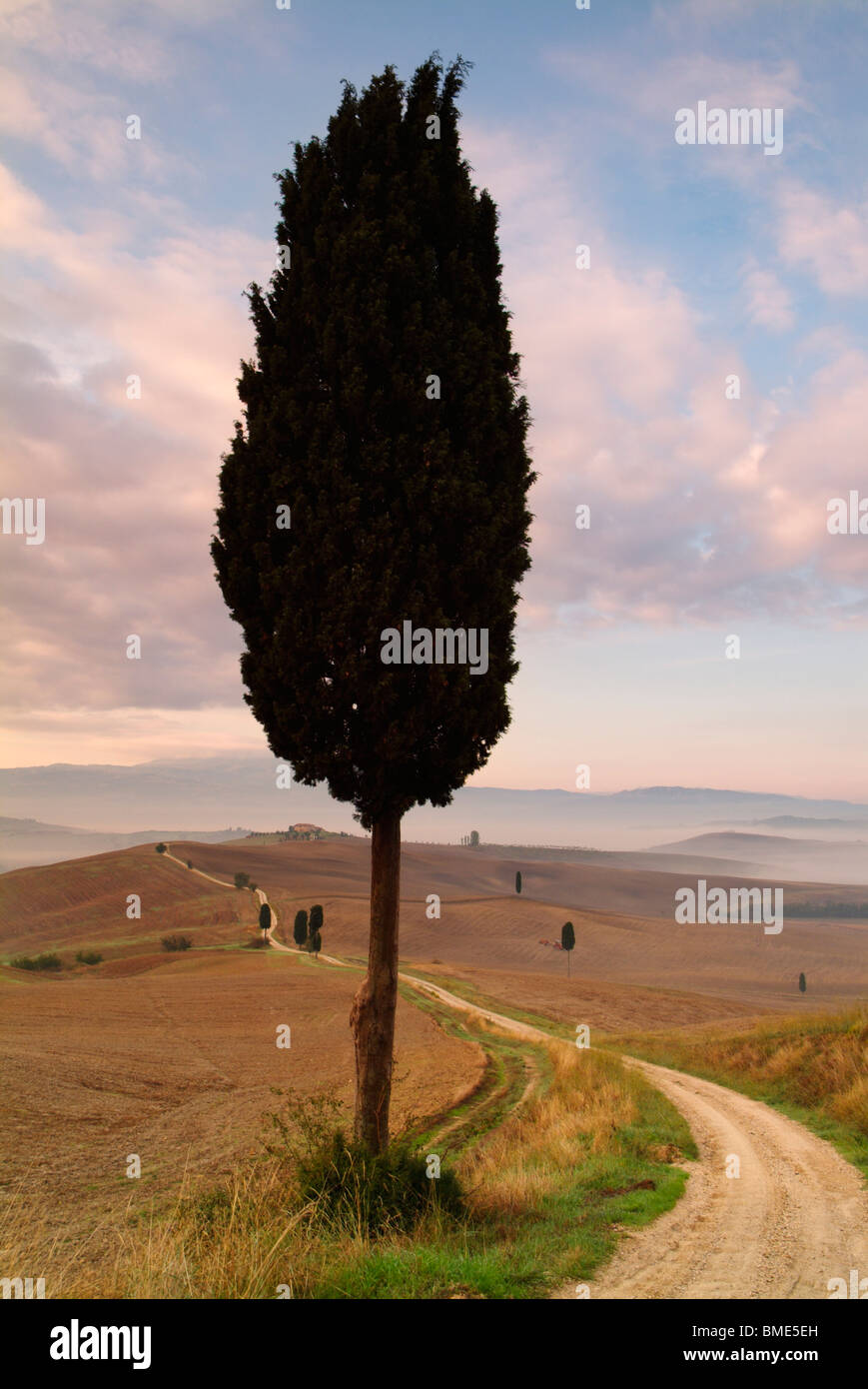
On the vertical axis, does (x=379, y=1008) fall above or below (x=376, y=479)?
below

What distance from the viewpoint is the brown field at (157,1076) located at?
602 inches

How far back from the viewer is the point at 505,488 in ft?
37.0

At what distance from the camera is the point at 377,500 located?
10594 mm

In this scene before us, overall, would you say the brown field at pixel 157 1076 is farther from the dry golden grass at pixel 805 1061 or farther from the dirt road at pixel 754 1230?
the dry golden grass at pixel 805 1061

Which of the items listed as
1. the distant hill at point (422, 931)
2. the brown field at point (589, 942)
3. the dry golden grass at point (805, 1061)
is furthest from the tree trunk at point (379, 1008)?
the distant hill at point (422, 931)

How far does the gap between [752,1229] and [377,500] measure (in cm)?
990

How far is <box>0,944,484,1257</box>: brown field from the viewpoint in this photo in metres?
15.3

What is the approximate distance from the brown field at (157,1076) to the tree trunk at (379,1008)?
3570mm

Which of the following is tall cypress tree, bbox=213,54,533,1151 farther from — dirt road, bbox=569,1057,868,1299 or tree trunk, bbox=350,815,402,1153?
dirt road, bbox=569,1057,868,1299

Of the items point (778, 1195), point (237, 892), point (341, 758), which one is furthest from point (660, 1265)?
point (237, 892)

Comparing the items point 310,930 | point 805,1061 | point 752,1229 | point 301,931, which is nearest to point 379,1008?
point 752,1229

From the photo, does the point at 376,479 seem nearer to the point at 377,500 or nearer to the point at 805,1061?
the point at 377,500
